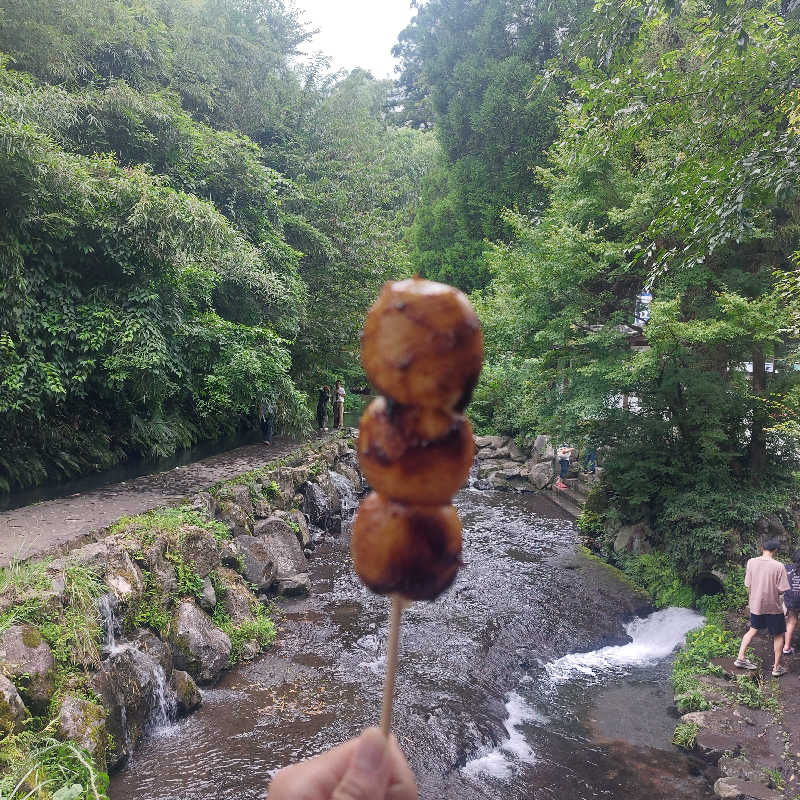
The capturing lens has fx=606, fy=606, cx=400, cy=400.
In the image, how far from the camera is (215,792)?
202 inches

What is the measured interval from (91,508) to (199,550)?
1.96 metres

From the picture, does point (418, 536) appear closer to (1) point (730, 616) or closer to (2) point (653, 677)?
(2) point (653, 677)

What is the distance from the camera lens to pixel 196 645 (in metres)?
6.98

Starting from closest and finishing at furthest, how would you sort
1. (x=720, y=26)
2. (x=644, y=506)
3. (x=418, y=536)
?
(x=418, y=536) → (x=720, y=26) → (x=644, y=506)

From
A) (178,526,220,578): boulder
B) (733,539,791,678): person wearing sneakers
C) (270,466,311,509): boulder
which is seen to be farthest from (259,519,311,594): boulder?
(733,539,791,678): person wearing sneakers

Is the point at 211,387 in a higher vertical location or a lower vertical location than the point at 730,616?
higher

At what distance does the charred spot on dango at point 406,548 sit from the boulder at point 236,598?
24.8ft

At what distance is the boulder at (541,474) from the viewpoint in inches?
697

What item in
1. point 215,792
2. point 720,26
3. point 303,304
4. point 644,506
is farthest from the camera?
point 303,304

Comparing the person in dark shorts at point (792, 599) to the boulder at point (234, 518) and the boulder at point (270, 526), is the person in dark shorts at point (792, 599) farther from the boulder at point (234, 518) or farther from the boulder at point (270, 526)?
the boulder at point (234, 518)

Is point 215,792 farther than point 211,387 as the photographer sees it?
No

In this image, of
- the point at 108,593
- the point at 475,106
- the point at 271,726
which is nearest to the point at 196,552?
the point at 108,593

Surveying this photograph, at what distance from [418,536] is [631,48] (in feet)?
27.4

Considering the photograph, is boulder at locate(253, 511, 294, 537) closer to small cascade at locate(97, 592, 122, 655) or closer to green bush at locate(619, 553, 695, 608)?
small cascade at locate(97, 592, 122, 655)
